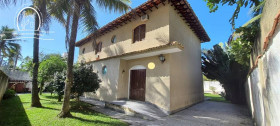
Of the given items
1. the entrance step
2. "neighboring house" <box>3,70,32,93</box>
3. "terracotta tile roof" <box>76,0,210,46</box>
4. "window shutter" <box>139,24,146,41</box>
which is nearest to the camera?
the entrance step

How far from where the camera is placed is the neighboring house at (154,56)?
27.5 ft

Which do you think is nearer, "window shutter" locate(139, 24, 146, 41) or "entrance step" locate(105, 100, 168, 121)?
"entrance step" locate(105, 100, 168, 121)

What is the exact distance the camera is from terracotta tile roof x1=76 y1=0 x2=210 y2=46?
28.4 feet

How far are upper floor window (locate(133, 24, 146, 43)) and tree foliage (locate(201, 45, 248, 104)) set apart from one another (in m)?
8.67

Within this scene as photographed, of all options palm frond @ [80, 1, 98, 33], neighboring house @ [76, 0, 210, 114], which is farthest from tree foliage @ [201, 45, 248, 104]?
palm frond @ [80, 1, 98, 33]

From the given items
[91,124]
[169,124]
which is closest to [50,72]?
[91,124]

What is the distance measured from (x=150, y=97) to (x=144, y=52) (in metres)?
3.15

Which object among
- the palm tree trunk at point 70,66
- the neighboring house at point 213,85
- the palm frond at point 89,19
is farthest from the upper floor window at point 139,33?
the neighboring house at point 213,85

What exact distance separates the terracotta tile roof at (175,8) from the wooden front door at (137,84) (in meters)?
4.16

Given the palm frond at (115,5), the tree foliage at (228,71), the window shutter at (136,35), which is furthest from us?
the tree foliage at (228,71)

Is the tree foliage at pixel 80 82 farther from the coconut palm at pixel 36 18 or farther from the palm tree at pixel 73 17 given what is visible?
the palm tree at pixel 73 17

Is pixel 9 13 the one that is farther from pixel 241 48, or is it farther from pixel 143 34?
pixel 241 48

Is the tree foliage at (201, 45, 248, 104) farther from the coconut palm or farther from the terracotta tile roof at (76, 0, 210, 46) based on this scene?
the coconut palm

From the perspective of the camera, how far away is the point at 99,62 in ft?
43.6
